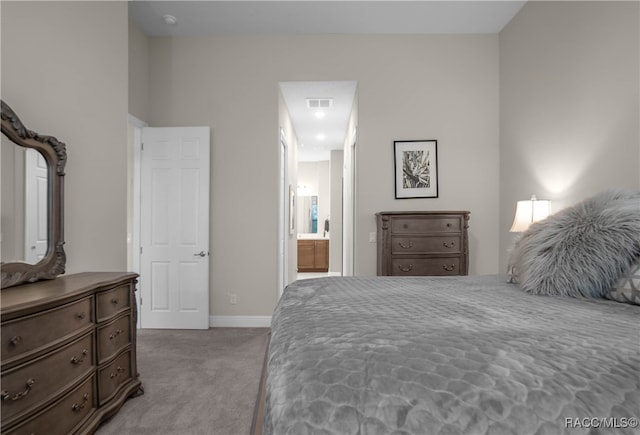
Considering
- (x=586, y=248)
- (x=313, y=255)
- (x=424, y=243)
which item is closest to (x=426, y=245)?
(x=424, y=243)

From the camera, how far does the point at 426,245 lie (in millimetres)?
3250

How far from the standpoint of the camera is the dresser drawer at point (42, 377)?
132 cm

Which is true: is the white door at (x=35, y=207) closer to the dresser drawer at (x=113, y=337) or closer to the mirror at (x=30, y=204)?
the mirror at (x=30, y=204)

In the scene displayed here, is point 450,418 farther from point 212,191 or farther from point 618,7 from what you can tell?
point 212,191

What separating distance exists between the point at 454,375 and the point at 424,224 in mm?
2705

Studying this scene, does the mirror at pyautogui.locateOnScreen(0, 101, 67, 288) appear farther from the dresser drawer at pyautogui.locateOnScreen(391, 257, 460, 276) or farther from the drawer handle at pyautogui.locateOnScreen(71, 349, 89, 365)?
the dresser drawer at pyautogui.locateOnScreen(391, 257, 460, 276)

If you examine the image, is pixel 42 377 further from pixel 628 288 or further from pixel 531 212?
pixel 531 212

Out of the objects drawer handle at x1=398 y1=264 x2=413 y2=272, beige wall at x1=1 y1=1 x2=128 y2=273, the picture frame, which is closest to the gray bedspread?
beige wall at x1=1 y1=1 x2=128 y2=273

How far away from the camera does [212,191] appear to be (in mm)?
3807

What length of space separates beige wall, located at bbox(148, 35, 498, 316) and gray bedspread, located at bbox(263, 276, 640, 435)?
284cm

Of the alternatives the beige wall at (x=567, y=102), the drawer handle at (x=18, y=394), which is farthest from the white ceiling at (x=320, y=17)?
the drawer handle at (x=18, y=394)

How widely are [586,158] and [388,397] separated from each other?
268 centimetres

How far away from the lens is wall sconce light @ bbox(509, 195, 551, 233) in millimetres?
2719

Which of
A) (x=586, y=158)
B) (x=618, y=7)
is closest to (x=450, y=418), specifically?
(x=586, y=158)
